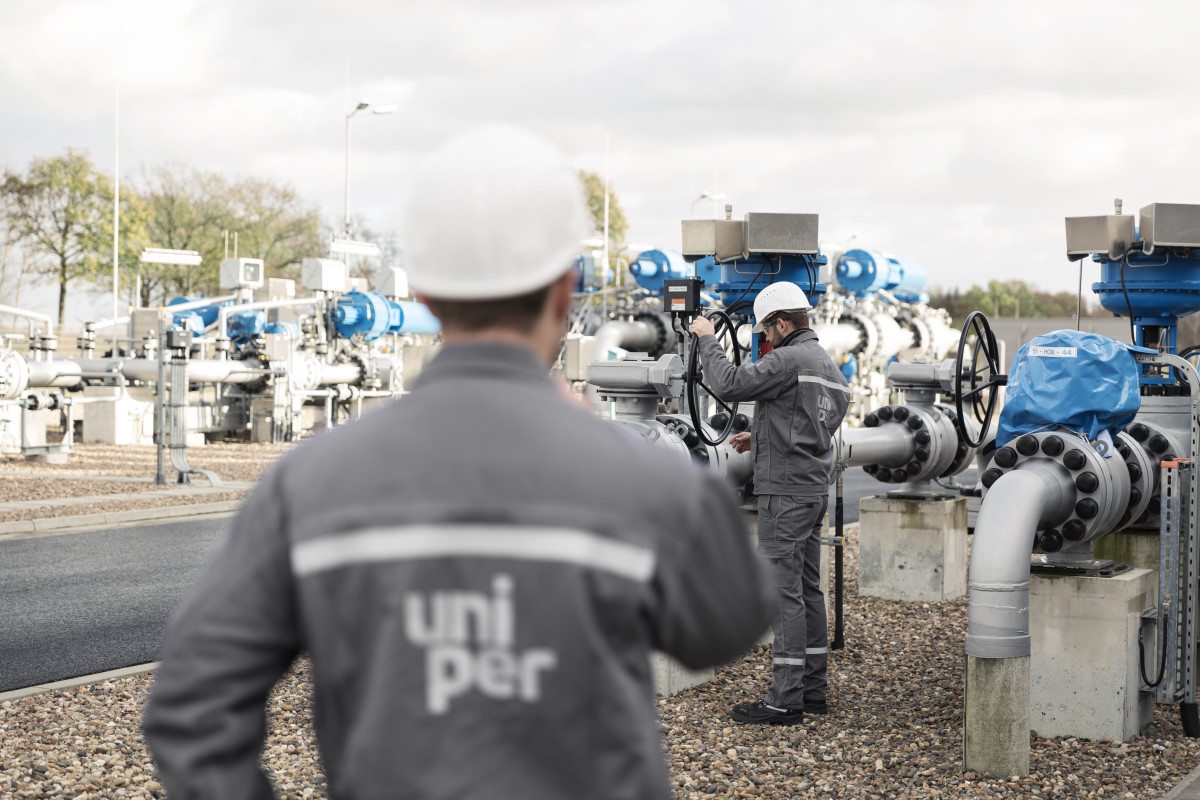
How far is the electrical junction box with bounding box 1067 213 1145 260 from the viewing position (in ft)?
24.3

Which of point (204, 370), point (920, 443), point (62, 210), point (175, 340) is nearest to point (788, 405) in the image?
point (920, 443)

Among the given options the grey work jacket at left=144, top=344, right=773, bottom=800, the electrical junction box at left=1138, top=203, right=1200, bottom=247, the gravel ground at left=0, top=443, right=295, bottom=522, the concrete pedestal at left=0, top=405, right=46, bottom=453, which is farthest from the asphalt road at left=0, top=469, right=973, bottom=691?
the concrete pedestal at left=0, top=405, right=46, bottom=453

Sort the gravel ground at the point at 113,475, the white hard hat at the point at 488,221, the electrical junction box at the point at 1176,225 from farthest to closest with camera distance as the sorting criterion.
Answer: the gravel ground at the point at 113,475 < the electrical junction box at the point at 1176,225 < the white hard hat at the point at 488,221

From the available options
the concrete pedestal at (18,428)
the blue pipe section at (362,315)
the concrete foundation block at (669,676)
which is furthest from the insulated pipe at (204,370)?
the concrete foundation block at (669,676)

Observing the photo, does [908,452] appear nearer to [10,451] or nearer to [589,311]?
[10,451]

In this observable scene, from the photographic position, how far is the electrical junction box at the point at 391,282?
79.8 feet

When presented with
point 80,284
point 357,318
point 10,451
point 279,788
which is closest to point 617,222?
point 80,284

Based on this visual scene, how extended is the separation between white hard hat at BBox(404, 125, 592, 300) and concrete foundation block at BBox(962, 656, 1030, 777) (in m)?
4.09

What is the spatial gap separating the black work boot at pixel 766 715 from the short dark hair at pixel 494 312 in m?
4.79

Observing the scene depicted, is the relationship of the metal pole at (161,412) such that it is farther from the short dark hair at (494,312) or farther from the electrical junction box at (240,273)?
the short dark hair at (494,312)

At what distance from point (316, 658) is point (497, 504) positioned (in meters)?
0.32

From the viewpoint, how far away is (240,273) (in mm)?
24906

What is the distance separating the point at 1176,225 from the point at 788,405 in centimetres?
292

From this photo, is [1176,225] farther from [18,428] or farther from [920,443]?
[18,428]
